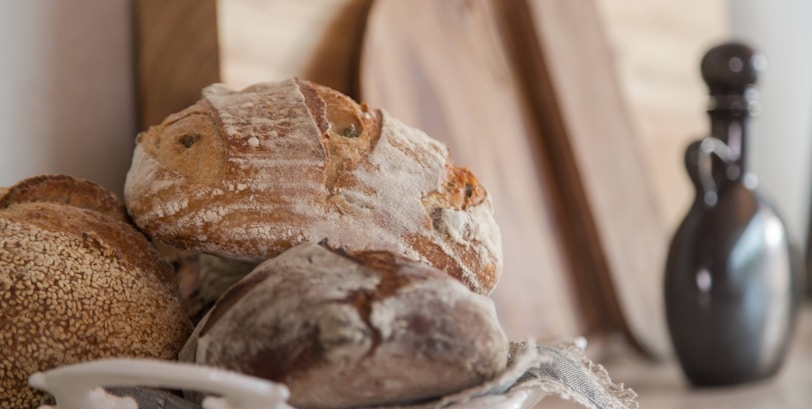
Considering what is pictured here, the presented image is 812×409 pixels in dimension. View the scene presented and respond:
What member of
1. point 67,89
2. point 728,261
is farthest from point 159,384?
point 728,261

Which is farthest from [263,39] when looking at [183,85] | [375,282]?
[375,282]

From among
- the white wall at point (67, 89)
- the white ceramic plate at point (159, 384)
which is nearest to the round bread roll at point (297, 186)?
the white ceramic plate at point (159, 384)

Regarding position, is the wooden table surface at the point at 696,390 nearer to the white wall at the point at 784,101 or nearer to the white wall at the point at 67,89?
the white wall at the point at 67,89

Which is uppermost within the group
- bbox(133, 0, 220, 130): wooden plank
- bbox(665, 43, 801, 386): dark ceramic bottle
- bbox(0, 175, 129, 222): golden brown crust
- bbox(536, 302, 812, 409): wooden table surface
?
bbox(133, 0, 220, 130): wooden plank

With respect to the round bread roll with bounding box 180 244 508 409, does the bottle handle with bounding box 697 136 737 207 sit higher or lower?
lower

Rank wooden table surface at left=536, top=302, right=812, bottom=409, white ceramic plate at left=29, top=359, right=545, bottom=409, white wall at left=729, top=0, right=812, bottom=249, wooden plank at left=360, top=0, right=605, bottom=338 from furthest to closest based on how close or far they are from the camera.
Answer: white wall at left=729, top=0, right=812, bottom=249 → wooden table surface at left=536, top=302, right=812, bottom=409 → wooden plank at left=360, top=0, right=605, bottom=338 → white ceramic plate at left=29, top=359, right=545, bottom=409

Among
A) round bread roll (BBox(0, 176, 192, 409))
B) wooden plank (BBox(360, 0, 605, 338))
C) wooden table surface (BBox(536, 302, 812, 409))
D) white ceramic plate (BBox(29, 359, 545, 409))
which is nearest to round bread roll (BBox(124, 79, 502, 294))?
round bread roll (BBox(0, 176, 192, 409))

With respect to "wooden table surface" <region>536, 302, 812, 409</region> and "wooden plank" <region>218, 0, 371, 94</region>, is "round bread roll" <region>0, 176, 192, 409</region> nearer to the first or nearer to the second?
"wooden plank" <region>218, 0, 371, 94</region>
